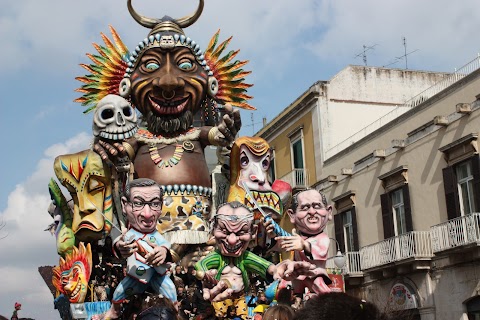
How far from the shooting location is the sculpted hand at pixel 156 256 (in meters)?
5.52

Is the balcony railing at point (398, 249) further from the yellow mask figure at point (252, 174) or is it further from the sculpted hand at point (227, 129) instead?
the sculpted hand at point (227, 129)

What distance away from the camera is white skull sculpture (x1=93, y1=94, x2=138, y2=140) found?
273 inches

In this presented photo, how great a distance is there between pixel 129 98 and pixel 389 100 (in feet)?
56.8

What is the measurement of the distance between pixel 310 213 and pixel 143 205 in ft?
4.89

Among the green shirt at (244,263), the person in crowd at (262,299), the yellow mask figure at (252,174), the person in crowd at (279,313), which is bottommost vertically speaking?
the person in crowd at (279,313)

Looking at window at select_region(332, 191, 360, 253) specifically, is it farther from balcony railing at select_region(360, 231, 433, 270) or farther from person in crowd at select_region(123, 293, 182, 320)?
person in crowd at select_region(123, 293, 182, 320)

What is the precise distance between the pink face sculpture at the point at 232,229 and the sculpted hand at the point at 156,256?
58 centimetres

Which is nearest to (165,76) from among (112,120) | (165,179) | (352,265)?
(112,120)

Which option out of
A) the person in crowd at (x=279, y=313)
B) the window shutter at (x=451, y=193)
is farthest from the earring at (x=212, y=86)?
the window shutter at (x=451, y=193)

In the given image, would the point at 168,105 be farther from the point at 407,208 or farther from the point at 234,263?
the point at 407,208

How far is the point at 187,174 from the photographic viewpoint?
736cm

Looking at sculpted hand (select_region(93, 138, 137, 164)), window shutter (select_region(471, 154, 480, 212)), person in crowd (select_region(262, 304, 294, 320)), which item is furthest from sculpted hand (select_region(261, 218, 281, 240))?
window shutter (select_region(471, 154, 480, 212))

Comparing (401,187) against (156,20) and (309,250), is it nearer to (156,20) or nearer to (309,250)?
(156,20)

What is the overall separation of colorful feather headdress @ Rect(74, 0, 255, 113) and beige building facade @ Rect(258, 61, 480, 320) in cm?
777
